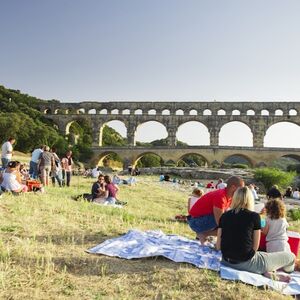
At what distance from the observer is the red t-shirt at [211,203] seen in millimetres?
7172

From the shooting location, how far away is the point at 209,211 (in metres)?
7.50

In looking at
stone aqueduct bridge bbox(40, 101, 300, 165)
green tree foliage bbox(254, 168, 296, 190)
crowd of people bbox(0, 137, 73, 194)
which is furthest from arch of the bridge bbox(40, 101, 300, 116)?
crowd of people bbox(0, 137, 73, 194)

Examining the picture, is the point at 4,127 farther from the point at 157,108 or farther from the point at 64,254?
the point at 64,254

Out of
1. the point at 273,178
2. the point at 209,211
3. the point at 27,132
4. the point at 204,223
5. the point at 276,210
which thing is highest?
the point at 27,132

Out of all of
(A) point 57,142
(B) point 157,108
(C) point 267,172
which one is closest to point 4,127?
(A) point 57,142

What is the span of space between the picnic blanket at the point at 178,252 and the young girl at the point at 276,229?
1.60 feet

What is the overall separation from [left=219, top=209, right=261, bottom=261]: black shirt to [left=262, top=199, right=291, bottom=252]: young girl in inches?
34.9

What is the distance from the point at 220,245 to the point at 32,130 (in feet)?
167

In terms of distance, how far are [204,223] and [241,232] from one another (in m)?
1.66

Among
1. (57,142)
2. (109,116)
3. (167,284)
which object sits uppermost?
(109,116)

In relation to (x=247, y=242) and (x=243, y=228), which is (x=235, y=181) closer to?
(x=243, y=228)

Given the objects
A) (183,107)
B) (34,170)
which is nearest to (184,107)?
(183,107)

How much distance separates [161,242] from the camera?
7.37 metres

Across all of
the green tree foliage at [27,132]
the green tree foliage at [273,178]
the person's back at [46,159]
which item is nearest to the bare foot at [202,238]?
the person's back at [46,159]
